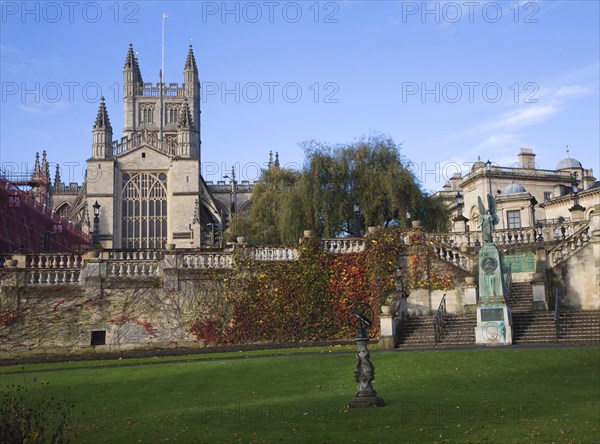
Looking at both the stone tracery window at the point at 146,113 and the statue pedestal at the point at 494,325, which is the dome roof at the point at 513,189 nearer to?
the statue pedestal at the point at 494,325

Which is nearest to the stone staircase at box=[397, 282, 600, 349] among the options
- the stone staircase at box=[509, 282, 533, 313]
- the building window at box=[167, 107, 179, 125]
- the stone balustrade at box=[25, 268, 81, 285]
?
the stone staircase at box=[509, 282, 533, 313]

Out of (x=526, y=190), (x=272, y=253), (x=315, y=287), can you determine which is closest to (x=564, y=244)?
(x=315, y=287)

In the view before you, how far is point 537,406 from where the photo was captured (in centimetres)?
1727

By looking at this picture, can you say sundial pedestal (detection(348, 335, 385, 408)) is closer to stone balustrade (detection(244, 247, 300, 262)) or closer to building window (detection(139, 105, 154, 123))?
stone balustrade (detection(244, 247, 300, 262))

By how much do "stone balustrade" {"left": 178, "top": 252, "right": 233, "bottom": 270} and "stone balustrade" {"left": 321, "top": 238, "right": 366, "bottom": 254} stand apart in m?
4.18

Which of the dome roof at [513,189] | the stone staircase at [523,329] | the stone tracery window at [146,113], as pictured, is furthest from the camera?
the stone tracery window at [146,113]

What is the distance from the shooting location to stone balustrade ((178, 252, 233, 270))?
34.7 metres

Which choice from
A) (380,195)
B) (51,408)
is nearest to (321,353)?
(51,408)

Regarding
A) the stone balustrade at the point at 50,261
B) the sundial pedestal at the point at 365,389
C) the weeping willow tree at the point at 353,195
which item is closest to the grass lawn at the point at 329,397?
the sundial pedestal at the point at 365,389

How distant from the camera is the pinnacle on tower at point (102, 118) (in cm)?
7956

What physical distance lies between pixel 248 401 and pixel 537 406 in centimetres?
657

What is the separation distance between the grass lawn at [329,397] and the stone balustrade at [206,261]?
7.67 meters

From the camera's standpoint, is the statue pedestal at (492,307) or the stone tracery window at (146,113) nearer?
the statue pedestal at (492,307)

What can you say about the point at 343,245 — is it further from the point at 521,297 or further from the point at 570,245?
the point at 570,245
